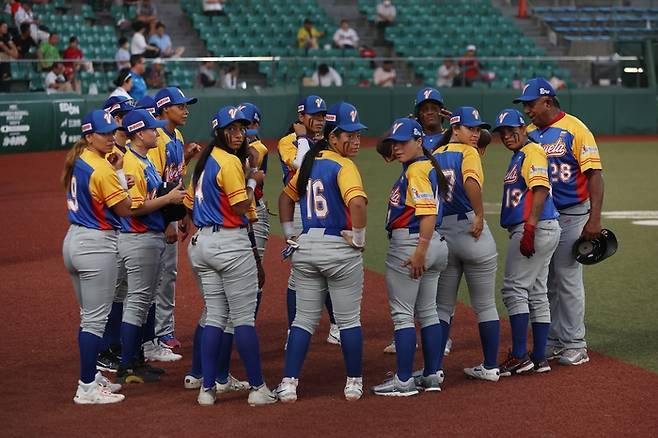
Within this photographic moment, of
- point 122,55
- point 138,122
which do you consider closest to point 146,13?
point 122,55

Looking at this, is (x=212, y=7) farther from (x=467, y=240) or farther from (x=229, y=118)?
(x=229, y=118)

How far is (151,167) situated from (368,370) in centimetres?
206

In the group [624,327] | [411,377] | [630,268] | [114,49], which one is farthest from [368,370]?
[114,49]

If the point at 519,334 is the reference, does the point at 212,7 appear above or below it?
above

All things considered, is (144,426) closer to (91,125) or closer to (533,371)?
(91,125)

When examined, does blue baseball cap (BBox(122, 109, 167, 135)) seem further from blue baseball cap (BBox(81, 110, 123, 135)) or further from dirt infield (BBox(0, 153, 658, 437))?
dirt infield (BBox(0, 153, 658, 437))

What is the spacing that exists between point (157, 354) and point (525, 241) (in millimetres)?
2794

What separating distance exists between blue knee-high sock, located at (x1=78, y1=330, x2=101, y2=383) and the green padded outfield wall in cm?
1606

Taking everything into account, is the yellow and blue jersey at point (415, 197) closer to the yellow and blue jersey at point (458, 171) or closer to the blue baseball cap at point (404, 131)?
the blue baseball cap at point (404, 131)

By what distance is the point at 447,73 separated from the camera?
27453 mm

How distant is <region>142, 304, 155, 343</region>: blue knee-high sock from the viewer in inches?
324

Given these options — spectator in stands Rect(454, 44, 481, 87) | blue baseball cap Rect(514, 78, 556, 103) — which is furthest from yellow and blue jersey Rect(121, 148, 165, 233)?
spectator in stands Rect(454, 44, 481, 87)

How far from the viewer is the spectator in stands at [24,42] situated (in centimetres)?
2256

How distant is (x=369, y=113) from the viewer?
26.8 metres
